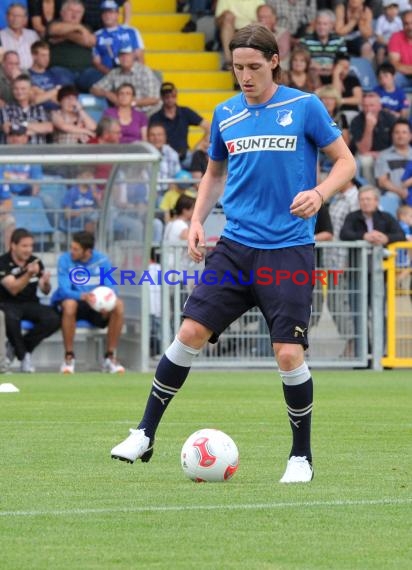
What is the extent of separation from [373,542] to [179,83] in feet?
65.9

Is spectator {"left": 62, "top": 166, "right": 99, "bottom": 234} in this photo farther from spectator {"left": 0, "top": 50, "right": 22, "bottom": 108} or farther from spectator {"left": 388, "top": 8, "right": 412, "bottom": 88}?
spectator {"left": 388, "top": 8, "right": 412, "bottom": 88}

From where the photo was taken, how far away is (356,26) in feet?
84.2

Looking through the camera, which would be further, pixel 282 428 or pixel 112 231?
pixel 112 231

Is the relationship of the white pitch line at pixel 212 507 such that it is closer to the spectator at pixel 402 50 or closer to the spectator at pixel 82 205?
the spectator at pixel 82 205

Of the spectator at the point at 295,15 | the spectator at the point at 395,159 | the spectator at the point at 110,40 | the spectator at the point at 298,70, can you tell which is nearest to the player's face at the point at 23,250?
the spectator at the point at 110,40

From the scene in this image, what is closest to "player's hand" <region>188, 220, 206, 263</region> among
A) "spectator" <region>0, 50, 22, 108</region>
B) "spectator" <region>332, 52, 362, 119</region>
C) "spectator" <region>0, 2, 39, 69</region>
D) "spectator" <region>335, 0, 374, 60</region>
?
"spectator" <region>0, 50, 22, 108</region>

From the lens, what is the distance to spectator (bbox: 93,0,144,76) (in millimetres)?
23000

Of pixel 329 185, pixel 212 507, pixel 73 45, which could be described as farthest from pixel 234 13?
pixel 212 507

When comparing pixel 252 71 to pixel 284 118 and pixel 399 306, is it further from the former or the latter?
pixel 399 306

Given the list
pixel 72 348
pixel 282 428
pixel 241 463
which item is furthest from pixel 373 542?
pixel 72 348

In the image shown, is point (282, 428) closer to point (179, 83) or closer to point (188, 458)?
point (188, 458)

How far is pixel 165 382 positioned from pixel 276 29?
17249 millimetres

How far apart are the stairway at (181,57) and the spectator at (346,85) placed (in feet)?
6.48

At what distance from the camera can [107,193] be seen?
61.6 ft
